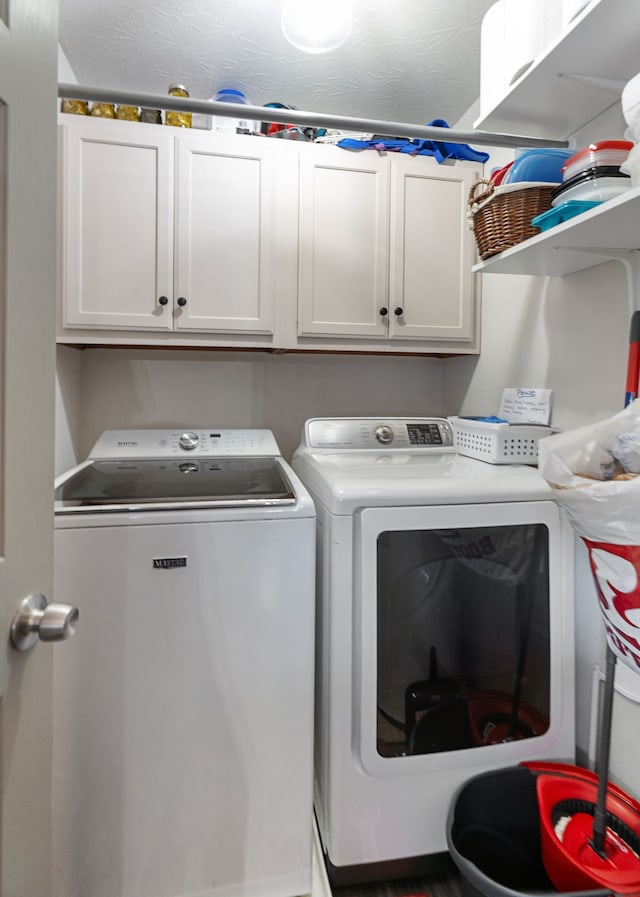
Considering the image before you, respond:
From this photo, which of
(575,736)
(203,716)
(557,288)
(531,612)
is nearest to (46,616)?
(203,716)

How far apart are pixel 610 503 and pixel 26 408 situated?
0.94m

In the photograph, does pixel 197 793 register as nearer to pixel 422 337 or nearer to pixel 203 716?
pixel 203 716

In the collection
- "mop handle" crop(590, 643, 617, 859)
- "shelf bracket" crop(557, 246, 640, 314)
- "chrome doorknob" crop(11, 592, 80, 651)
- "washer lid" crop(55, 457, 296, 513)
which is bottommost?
"mop handle" crop(590, 643, 617, 859)

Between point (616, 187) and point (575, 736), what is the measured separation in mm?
1508

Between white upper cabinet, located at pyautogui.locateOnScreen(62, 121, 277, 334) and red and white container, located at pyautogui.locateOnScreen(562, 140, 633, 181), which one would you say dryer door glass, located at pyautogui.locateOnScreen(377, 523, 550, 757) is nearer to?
red and white container, located at pyautogui.locateOnScreen(562, 140, 633, 181)

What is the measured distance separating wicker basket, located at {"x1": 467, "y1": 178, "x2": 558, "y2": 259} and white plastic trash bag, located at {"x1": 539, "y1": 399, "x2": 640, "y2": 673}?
71cm

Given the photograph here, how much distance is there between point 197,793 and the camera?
4.02 ft

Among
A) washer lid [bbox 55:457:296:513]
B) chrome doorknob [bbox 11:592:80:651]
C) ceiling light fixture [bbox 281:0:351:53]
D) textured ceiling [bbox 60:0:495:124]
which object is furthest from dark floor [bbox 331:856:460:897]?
textured ceiling [bbox 60:0:495:124]

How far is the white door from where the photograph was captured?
0.63m

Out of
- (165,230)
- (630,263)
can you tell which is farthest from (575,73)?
(165,230)

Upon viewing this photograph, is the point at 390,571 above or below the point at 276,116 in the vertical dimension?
below

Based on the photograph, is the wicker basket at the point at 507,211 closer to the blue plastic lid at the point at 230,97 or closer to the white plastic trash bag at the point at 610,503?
the white plastic trash bag at the point at 610,503

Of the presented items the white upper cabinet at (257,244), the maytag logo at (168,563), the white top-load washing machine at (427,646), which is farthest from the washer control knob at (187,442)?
the maytag logo at (168,563)

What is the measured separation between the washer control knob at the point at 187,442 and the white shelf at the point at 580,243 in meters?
1.23
